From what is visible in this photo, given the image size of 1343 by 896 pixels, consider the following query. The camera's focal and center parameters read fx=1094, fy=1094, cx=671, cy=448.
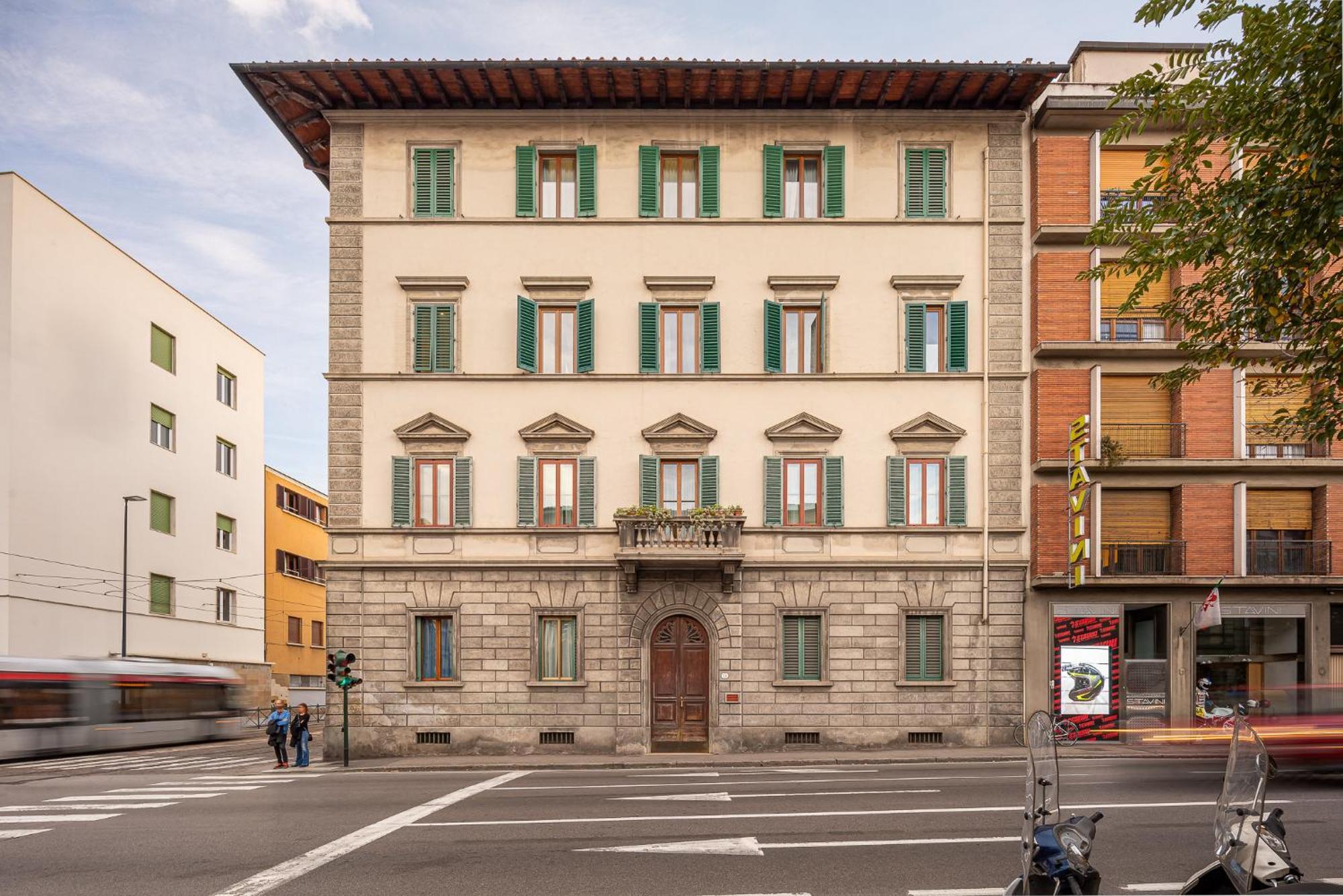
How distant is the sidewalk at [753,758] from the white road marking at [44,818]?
8255 millimetres

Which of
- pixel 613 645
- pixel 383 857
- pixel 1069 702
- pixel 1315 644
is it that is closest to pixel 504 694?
pixel 613 645

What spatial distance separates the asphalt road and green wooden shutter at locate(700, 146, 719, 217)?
45.9 ft

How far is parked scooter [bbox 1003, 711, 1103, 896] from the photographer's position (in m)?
5.36

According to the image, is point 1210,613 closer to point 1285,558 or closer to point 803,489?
point 1285,558

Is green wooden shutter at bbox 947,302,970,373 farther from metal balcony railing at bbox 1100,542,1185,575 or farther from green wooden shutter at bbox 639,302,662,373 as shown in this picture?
green wooden shutter at bbox 639,302,662,373

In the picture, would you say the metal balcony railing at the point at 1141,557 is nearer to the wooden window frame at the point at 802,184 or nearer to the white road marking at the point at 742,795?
the wooden window frame at the point at 802,184

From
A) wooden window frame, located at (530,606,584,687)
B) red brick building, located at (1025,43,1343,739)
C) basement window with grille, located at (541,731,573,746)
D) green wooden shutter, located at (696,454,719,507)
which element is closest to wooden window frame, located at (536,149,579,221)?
green wooden shutter, located at (696,454,719,507)

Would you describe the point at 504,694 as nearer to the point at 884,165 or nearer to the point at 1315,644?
the point at 884,165

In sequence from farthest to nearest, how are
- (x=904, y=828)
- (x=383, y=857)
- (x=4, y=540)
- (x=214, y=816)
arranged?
(x=4, y=540) < (x=214, y=816) < (x=904, y=828) < (x=383, y=857)

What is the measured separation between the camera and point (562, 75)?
2627 cm

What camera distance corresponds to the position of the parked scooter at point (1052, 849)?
5363mm

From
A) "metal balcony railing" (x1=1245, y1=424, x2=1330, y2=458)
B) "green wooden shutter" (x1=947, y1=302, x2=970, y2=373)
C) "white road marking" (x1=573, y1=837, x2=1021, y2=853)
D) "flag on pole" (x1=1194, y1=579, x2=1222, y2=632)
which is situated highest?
"green wooden shutter" (x1=947, y1=302, x2=970, y2=373)

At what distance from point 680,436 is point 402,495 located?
6899mm

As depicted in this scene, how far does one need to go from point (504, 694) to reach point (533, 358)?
813cm
